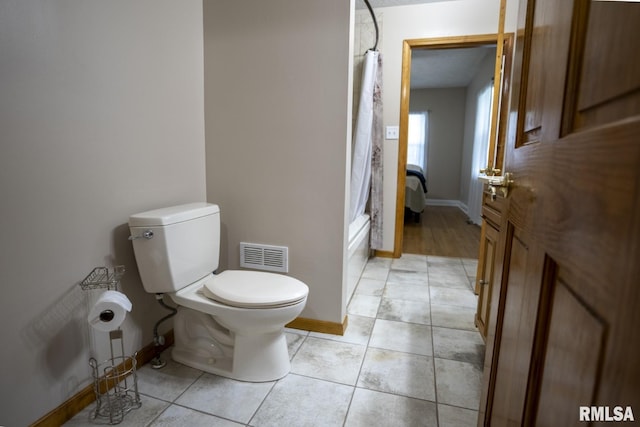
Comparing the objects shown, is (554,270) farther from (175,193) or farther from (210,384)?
(175,193)

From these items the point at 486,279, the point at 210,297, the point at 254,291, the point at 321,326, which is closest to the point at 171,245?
the point at 210,297

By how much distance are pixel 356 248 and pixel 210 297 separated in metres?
1.27

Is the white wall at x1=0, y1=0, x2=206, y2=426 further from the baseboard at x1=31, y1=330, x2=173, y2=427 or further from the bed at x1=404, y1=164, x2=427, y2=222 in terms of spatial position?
the bed at x1=404, y1=164, x2=427, y2=222

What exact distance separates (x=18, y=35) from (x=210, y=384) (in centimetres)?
147

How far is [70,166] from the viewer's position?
119 cm

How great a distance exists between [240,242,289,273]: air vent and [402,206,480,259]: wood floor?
2.03m

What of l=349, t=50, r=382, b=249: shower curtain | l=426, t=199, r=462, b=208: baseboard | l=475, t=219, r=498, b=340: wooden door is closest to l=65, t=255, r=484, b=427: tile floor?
l=475, t=219, r=498, b=340: wooden door

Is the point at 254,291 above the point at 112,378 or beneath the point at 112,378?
above

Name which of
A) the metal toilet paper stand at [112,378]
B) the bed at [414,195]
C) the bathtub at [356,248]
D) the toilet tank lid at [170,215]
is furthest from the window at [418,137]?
the metal toilet paper stand at [112,378]

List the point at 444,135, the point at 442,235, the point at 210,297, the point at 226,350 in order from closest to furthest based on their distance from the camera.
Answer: the point at 210,297
the point at 226,350
the point at 442,235
the point at 444,135

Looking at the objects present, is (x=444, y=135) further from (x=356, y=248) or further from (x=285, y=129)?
(x=285, y=129)

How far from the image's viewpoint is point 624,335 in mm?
306

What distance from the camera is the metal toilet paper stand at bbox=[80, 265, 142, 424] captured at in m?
1.26

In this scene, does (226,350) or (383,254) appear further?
(383,254)
